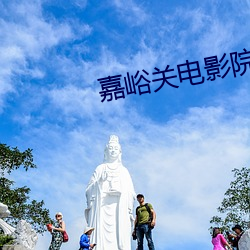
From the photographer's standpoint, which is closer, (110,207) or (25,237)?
(25,237)

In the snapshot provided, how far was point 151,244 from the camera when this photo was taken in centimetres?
1059

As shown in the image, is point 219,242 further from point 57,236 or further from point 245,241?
point 57,236

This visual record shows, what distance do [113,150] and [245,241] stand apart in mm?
5997

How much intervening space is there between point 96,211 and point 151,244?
3711 mm

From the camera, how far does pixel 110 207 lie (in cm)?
1408

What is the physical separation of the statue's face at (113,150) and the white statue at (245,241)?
5.77m

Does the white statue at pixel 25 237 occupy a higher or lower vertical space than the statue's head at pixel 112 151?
lower

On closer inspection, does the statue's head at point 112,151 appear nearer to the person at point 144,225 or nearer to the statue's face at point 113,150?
the statue's face at point 113,150

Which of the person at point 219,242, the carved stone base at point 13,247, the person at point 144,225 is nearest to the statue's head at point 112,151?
the person at point 144,225

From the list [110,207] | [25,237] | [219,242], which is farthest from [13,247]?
[219,242]

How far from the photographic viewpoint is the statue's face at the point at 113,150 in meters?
14.7

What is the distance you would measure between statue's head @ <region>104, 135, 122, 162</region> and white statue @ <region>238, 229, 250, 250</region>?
5.77 m

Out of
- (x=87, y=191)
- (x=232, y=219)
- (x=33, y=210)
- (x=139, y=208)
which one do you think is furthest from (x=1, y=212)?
(x=232, y=219)

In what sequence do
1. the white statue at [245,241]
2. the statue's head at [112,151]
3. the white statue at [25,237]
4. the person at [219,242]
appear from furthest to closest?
the statue's head at [112,151]
the white statue at [25,237]
the person at [219,242]
the white statue at [245,241]
